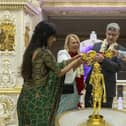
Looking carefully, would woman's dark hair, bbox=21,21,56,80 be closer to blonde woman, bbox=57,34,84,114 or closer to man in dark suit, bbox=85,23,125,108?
man in dark suit, bbox=85,23,125,108

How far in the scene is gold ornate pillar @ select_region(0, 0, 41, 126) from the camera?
19.5 ft

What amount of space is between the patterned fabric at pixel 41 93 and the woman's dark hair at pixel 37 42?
0.15ft

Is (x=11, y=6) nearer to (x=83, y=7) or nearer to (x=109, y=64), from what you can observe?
(x=83, y=7)

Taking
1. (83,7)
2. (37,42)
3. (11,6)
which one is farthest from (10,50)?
(37,42)

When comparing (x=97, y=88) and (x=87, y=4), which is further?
(x=87, y=4)

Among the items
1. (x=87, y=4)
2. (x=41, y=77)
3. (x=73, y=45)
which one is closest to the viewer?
(x=41, y=77)

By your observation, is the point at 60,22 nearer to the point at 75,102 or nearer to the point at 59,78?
the point at 75,102

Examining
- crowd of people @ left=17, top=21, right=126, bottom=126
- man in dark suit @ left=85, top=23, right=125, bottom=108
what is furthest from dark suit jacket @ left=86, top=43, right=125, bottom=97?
crowd of people @ left=17, top=21, right=126, bottom=126

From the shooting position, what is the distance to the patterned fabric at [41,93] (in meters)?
3.10

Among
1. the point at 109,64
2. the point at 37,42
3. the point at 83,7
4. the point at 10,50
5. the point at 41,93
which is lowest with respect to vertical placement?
the point at 41,93

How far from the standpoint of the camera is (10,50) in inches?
239

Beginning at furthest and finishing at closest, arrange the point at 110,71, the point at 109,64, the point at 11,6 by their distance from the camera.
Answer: the point at 11,6, the point at 110,71, the point at 109,64

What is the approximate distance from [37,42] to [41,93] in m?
0.37

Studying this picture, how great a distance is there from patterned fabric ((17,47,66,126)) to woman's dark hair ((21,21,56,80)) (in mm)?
46
